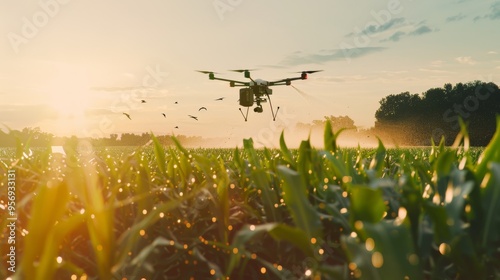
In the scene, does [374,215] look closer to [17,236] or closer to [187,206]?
[187,206]

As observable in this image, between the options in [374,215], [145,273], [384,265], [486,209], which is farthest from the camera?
[145,273]

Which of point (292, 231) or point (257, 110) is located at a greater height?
point (292, 231)

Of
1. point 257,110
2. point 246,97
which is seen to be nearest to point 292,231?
point 257,110

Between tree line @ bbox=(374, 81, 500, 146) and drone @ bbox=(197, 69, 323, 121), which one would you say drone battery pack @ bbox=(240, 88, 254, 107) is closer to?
drone @ bbox=(197, 69, 323, 121)

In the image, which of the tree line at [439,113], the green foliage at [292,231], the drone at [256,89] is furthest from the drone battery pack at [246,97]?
the green foliage at [292,231]

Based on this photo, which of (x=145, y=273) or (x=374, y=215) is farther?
(x=145, y=273)

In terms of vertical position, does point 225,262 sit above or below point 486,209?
below

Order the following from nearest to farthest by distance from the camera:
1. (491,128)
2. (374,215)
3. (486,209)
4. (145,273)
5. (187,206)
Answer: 1. (374,215)
2. (486,209)
3. (145,273)
4. (187,206)
5. (491,128)

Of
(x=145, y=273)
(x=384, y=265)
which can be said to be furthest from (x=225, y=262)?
(x=384, y=265)

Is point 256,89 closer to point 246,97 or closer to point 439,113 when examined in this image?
point 246,97

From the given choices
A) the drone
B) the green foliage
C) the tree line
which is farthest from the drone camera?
the green foliage
